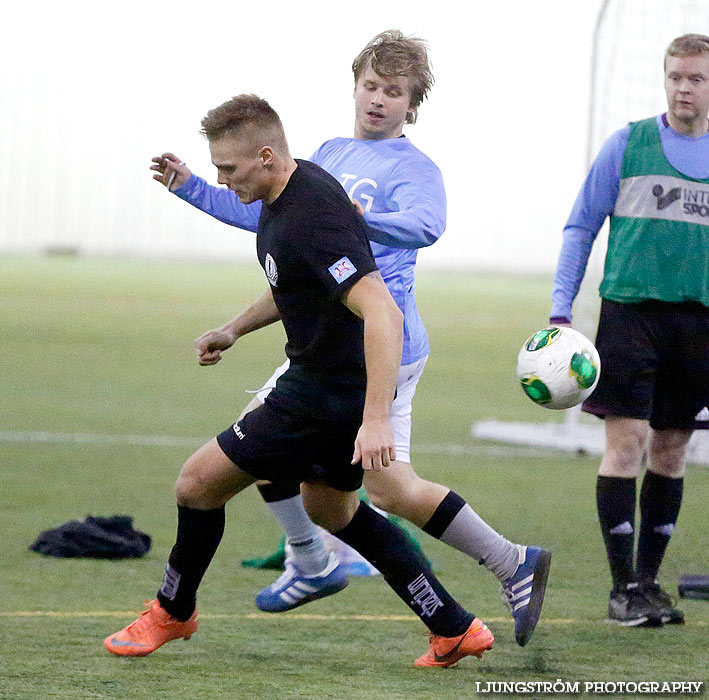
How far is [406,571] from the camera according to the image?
3602mm

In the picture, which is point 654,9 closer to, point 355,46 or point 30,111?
point 355,46

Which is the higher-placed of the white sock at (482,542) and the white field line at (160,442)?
the white sock at (482,542)

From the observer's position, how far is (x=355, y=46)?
35031mm

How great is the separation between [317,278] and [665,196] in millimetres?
1584

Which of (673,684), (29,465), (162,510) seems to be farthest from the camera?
(29,465)

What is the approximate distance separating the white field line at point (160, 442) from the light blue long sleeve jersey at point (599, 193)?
12.7 feet

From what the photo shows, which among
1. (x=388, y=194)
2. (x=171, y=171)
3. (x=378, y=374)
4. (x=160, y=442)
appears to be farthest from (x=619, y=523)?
(x=160, y=442)

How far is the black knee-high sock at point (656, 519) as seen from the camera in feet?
14.5

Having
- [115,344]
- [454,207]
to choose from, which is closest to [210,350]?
[115,344]

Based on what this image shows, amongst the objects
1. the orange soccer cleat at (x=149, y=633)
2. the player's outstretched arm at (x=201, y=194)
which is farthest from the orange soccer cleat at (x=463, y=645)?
the player's outstretched arm at (x=201, y=194)

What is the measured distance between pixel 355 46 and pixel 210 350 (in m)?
32.3

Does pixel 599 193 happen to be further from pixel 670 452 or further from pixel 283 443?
pixel 283 443

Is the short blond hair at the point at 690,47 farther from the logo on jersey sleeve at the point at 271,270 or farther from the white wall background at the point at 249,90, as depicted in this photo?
the white wall background at the point at 249,90

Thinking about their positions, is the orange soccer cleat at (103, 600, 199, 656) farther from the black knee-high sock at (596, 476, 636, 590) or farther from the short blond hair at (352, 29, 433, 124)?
the short blond hair at (352, 29, 433, 124)
